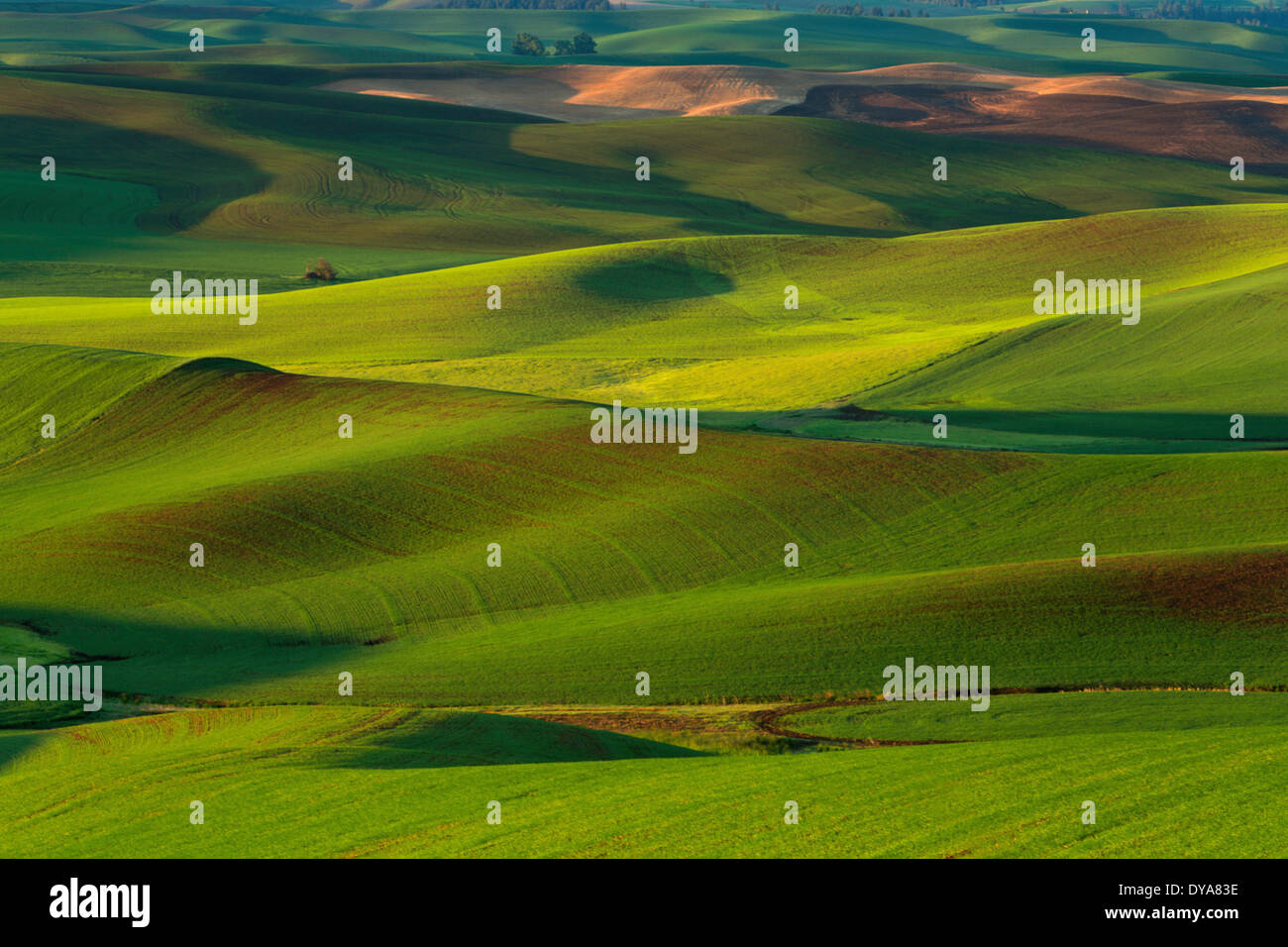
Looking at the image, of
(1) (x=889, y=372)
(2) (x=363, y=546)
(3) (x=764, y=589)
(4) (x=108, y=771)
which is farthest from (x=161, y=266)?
(4) (x=108, y=771)

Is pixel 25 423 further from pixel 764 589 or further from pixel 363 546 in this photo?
pixel 764 589

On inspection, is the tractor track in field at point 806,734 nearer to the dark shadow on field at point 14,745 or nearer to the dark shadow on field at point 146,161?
the dark shadow on field at point 14,745

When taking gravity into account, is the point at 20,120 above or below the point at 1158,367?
above

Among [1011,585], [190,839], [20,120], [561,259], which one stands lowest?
[190,839]

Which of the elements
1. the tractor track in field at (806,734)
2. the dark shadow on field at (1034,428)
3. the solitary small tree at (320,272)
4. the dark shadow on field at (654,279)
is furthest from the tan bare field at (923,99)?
the tractor track in field at (806,734)

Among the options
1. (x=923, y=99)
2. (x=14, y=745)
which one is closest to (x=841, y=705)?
(x=14, y=745)
